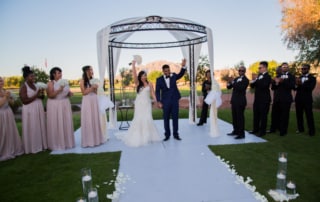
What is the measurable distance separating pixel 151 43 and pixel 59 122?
191 inches

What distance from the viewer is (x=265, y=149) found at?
539 cm

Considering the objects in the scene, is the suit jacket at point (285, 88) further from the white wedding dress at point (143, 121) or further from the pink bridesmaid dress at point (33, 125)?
the pink bridesmaid dress at point (33, 125)

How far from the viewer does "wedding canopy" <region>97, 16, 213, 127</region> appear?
6.62 m

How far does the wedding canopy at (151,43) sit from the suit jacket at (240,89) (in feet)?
2.82

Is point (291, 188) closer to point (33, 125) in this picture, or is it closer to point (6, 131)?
point (33, 125)

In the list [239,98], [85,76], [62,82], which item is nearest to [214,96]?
[239,98]

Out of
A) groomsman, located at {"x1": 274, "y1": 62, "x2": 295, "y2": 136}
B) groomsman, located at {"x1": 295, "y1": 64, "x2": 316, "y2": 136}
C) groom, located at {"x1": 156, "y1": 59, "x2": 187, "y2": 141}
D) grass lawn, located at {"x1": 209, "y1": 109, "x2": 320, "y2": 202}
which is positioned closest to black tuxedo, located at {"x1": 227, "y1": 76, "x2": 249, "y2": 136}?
grass lawn, located at {"x1": 209, "y1": 109, "x2": 320, "y2": 202}

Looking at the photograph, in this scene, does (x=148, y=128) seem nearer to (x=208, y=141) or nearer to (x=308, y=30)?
(x=208, y=141)

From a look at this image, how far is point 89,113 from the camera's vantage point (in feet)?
18.9

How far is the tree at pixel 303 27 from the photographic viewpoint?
46.6 ft

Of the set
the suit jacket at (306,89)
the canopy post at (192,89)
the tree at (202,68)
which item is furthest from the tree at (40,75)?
the suit jacket at (306,89)

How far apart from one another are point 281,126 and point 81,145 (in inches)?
218

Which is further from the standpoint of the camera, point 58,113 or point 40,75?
point 40,75

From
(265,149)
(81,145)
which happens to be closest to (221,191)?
(265,149)
